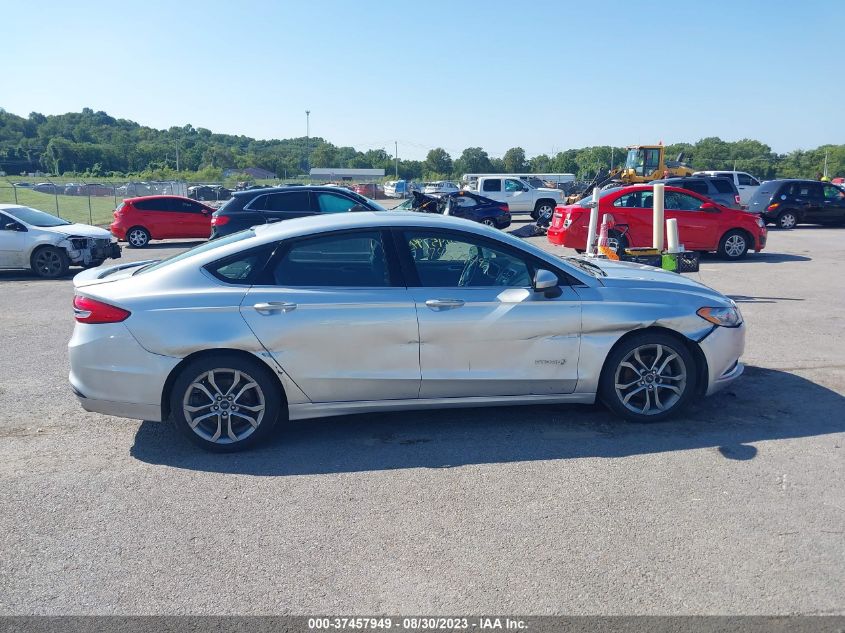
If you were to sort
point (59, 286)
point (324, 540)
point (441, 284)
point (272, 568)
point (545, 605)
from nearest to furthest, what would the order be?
point (545, 605), point (272, 568), point (324, 540), point (441, 284), point (59, 286)

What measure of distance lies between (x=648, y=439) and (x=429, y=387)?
5.19ft

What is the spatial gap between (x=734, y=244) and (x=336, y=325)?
13.2 meters

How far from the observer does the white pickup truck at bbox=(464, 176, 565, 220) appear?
31.2m

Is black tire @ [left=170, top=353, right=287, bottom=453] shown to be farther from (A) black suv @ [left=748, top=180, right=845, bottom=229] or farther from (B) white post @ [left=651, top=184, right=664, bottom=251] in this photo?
(A) black suv @ [left=748, top=180, right=845, bottom=229]

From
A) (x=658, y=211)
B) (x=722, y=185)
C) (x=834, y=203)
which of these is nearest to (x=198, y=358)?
(x=658, y=211)

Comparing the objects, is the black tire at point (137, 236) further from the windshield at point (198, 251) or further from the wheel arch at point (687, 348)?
the wheel arch at point (687, 348)

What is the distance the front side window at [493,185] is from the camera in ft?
104

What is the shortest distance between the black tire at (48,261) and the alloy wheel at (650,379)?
13.0 metres

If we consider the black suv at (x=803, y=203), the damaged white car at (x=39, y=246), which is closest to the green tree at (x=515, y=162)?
the black suv at (x=803, y=203)

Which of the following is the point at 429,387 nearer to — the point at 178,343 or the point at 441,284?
the point at 441,284

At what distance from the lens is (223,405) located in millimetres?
5148

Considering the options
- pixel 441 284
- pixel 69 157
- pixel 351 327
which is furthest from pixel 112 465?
pixel 69 157

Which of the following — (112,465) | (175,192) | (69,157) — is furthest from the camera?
(69,157)

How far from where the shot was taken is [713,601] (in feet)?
11.1
